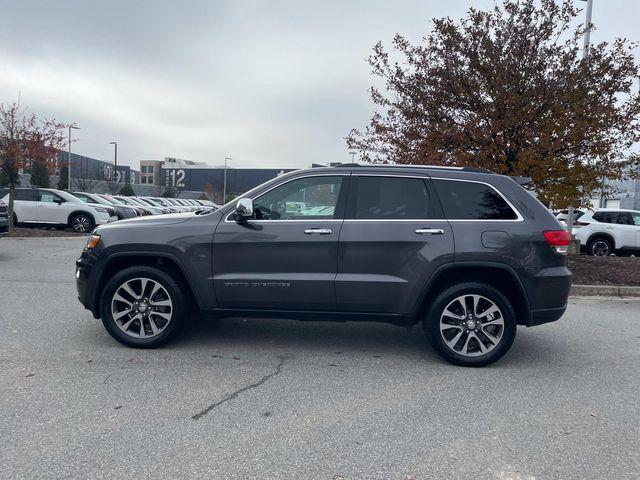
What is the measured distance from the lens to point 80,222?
59.7ft

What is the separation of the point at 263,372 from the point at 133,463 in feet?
5.61

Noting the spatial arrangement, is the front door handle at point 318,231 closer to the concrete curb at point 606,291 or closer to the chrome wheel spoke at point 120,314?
the chrome wheel spoke at point 120,314

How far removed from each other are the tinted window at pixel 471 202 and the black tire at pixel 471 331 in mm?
657

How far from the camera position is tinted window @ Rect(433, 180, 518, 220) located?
499 centimetres

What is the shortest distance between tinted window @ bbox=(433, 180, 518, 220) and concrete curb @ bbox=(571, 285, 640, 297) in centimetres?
499

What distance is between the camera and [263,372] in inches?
185

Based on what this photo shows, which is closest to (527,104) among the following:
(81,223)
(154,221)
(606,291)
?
(606,291)

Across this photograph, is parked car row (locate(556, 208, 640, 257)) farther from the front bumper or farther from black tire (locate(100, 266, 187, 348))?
the front bumper

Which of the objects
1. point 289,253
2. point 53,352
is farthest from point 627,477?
point 53,352

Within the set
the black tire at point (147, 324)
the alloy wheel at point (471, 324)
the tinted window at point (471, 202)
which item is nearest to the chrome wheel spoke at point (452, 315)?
the alloy wheel at point (471, 324)

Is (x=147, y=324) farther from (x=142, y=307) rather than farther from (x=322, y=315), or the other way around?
(x=322, y=315)

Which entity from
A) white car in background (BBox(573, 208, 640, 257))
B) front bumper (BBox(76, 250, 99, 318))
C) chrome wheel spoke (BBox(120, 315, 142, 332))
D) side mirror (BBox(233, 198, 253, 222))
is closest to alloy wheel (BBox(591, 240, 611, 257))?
white car in background (BBox(573, 208, 640, 257))

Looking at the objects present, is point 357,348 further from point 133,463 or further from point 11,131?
point 11,131

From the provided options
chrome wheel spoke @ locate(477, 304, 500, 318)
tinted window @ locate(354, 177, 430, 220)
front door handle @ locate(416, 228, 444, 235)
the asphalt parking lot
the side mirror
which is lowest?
the asphalt parking lot
